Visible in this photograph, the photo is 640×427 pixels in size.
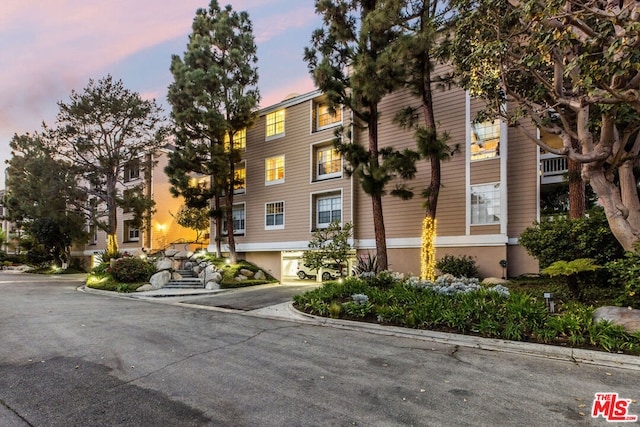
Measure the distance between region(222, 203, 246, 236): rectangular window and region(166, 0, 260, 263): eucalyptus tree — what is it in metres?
2.00

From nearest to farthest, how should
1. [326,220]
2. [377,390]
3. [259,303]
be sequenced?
[377,390] < [259,303] < [326,220]

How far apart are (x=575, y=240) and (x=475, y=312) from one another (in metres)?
4.28

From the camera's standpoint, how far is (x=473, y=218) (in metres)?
14.1

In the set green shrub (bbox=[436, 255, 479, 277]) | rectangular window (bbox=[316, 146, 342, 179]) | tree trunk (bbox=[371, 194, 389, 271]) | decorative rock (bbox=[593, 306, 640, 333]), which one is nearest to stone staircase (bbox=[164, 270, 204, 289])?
rectangular window (bbox=[316, 146, 342, 179])

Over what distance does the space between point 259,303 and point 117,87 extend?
68.3ft

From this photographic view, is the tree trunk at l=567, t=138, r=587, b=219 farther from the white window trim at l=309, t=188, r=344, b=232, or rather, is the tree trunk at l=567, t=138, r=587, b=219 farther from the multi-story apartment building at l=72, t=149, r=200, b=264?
the multi-story apartment building at l=72, t=149, r=200, b=264

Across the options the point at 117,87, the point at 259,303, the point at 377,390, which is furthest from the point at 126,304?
the point at 117,87

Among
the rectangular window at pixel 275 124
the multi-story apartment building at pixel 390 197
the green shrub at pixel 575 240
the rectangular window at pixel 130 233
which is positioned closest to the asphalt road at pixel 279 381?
the green shrub at pixel 575 240

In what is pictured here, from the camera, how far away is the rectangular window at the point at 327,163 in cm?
1827

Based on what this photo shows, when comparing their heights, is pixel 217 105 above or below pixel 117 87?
below

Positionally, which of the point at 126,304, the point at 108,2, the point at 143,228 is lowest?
the point at 126,304

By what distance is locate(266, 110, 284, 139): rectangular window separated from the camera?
20375 mm

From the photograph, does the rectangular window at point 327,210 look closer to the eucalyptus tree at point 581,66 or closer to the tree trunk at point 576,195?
the eucalyptus tree at point 581,66

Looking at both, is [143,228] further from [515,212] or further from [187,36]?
[515,212]
